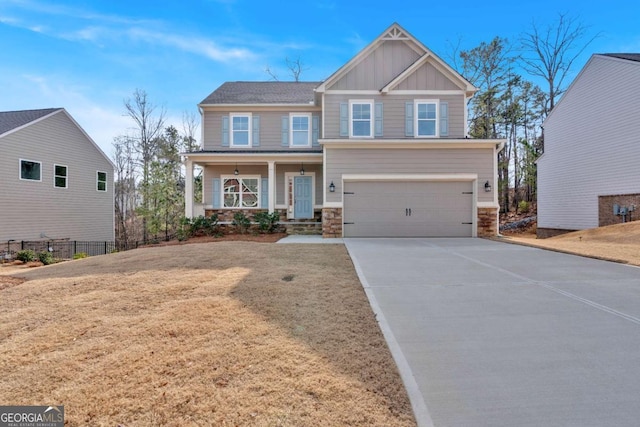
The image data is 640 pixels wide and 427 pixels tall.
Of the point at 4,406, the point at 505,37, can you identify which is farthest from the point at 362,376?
the point at 505,37

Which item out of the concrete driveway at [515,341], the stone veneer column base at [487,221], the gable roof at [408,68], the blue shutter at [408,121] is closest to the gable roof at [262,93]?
the gable roof at [408,68]

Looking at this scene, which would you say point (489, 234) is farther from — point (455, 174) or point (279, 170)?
point (279, 170)

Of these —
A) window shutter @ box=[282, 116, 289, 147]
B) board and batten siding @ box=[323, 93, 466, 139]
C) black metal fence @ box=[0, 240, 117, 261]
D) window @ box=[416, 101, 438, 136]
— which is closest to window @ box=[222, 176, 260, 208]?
window shutter @ box=[282, 116, 289, 147]

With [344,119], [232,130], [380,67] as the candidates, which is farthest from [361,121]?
[232,130]

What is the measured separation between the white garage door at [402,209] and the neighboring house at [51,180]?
13.9 meters

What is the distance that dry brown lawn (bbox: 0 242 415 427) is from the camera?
80.4 inches

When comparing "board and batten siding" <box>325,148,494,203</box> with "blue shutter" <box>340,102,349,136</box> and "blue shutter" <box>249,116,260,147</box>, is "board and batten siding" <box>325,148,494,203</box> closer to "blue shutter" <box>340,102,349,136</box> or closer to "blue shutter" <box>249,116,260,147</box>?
"blue shutter" <box>340,102,349,136</box>

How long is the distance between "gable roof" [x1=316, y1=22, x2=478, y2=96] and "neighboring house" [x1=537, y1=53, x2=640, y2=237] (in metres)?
6.63

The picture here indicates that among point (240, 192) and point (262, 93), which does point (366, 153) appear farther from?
point (262, 93)

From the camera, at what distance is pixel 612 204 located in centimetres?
1348

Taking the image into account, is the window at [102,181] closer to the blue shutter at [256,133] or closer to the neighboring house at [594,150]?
the blue shutter at [256,133]

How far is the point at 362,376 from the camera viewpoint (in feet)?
7.82

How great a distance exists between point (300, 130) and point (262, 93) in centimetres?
313

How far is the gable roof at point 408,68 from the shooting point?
40.2 ft
